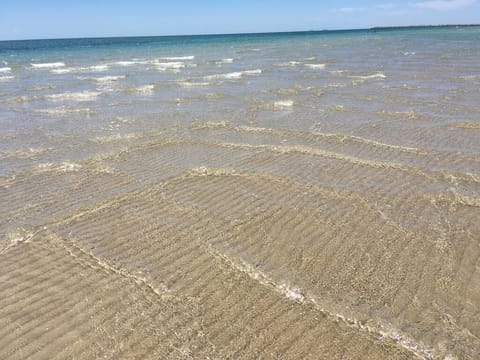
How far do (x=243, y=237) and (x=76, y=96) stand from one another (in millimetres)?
17822

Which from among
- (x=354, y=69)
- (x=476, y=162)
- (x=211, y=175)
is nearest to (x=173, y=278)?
(x=211, y=175)

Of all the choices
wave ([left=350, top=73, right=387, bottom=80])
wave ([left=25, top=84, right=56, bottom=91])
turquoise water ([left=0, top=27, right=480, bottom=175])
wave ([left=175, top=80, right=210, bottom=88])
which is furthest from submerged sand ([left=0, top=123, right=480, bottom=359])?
wave ([left=25, top=84, right=56, bottom=91])

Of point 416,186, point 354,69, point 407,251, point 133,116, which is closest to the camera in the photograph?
point 407,251

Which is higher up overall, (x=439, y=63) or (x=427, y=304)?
(x=439, y=63)

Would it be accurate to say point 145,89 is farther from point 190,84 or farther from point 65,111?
point 65,111

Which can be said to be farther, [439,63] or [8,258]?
[439,63]

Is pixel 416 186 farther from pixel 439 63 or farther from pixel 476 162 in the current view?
pixel 439 63

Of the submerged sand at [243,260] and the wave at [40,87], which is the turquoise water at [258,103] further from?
the submerged sand at [243,260]

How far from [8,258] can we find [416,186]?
25.7ft

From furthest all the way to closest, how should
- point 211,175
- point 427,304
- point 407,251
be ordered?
point 211,175 < point 407,251 < point 427,304

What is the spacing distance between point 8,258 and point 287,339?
4.59 meters

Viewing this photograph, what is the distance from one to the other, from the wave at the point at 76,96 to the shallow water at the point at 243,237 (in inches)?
251

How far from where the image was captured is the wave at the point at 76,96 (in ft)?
68.5

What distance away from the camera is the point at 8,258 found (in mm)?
6500
